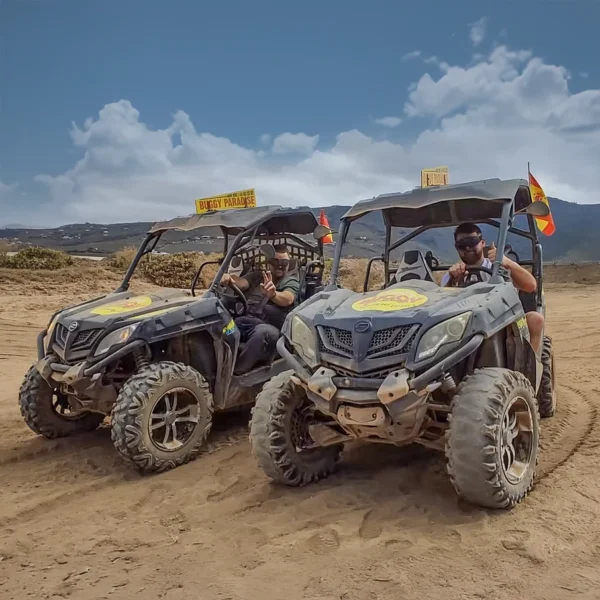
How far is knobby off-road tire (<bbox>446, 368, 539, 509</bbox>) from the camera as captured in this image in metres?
3.45

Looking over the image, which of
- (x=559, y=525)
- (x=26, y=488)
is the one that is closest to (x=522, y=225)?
(x=559, y=525)

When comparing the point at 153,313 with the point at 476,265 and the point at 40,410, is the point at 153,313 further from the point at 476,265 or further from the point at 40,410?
the point at 476,265

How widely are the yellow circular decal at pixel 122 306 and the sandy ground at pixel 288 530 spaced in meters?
1.17

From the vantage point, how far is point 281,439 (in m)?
4.17

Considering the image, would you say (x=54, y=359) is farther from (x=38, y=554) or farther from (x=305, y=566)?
(x=305, y=566)

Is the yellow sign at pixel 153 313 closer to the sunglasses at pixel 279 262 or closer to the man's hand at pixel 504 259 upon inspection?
the sunglasses at pixel 279 262

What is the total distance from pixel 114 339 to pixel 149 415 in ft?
2.14

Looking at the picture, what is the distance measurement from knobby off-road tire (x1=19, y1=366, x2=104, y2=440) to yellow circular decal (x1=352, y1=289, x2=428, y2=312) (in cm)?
297

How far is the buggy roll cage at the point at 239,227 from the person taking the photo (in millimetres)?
6090

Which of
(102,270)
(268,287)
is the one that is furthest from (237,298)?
(102,270)

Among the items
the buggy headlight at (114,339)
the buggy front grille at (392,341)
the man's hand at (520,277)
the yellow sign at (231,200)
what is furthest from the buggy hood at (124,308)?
the man's hand at (520,277)

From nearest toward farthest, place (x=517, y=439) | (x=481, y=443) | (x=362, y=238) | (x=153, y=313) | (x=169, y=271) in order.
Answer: (x=481, y=443)
(x=517, y=439)
(x=153, y=313)
(x=362, y=238)
(x=169, y=271)

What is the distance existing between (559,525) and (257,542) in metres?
1.61

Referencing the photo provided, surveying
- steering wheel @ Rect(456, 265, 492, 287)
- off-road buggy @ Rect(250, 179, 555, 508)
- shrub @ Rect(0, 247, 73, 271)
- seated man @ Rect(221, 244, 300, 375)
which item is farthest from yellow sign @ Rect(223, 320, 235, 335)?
shrub @ Rect(0, 247, 73, 271)
